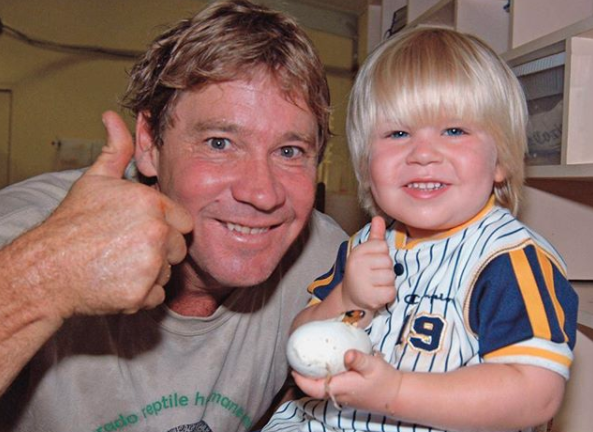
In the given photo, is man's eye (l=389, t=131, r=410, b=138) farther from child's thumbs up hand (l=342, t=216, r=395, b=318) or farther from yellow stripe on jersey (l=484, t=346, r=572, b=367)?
yellow stripe on jersey (l=484, t=346, r=572, b=367)

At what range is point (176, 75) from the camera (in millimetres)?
1256

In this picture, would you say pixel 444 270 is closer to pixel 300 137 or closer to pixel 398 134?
pixel 398 134

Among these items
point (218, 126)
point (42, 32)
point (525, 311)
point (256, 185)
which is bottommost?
point (525, 311)

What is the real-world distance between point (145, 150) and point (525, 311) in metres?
0.83

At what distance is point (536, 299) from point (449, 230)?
210 millimetres

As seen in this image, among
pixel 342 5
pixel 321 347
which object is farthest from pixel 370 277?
pixel 342 5

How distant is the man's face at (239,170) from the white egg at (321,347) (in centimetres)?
41

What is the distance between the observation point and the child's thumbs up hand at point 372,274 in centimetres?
96

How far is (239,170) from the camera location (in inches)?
47.0

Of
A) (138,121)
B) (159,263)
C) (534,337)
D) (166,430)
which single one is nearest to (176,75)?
(138,121)

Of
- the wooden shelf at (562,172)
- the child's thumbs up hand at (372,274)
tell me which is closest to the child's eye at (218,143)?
the child's thumbs up hand at (372,274)

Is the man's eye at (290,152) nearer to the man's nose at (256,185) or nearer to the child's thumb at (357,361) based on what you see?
the man's nose at (256,185)

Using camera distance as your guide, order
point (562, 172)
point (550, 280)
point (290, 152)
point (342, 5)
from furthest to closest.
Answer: point (342, 5) → point (562, 172) → point (290, 152) → point (550, 280)

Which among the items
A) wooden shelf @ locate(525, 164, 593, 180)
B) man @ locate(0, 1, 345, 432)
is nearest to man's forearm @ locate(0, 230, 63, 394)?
man @ locate(0, 1, 345, 432)
